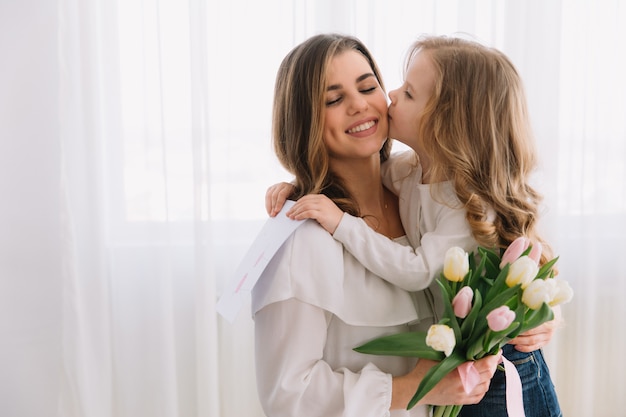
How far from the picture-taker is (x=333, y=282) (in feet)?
4.38

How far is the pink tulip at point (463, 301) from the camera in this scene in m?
1.20

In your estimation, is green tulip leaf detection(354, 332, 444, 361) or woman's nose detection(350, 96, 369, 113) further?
woman's nose detection(350, 96, 369, 113)

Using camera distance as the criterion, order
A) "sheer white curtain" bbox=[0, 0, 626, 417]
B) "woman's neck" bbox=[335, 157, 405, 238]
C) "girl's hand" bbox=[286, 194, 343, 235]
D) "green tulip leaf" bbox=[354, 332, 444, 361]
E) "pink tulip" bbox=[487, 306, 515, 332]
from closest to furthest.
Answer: "pink tulip" bbox=[487, 306, 515, 332] < "green tulip leaf" bbox=[354, 332, 444, 361] < "girl's hand" bbox=[286, 194, 343, 235] < "woman's neck" bbox=[335, 157, 405, 238] < "sheer white curtain" bbox=[0, 0, 626, 417]

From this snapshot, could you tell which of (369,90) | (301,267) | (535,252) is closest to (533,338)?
(535,252)

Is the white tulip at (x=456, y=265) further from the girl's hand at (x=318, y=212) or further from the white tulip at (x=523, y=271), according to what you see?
the girl's hand at (x=318, y=212)

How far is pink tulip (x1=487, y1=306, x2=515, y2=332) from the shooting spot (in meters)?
1.14

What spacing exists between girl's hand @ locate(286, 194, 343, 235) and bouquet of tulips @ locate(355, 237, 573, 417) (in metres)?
0.25

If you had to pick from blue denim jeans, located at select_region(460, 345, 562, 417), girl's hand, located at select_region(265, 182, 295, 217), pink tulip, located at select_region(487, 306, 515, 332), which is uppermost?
girl's hand, located at select_region(265, 182, 295, 217)

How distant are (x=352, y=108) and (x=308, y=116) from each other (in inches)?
4.0

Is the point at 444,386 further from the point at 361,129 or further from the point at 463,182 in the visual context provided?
the point at 361,129

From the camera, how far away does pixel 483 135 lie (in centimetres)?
146

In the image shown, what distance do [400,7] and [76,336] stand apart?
1711 mm

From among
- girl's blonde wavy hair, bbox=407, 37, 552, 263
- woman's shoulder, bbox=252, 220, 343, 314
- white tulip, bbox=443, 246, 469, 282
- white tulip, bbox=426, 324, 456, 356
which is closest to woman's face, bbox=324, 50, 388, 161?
girl's blonde wavy hair, bbox=407, 37, 552, 263

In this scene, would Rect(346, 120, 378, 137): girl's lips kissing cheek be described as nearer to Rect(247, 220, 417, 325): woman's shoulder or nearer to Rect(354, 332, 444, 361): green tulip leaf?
Rect(247, 220, 417, 325): woman's shoulder
